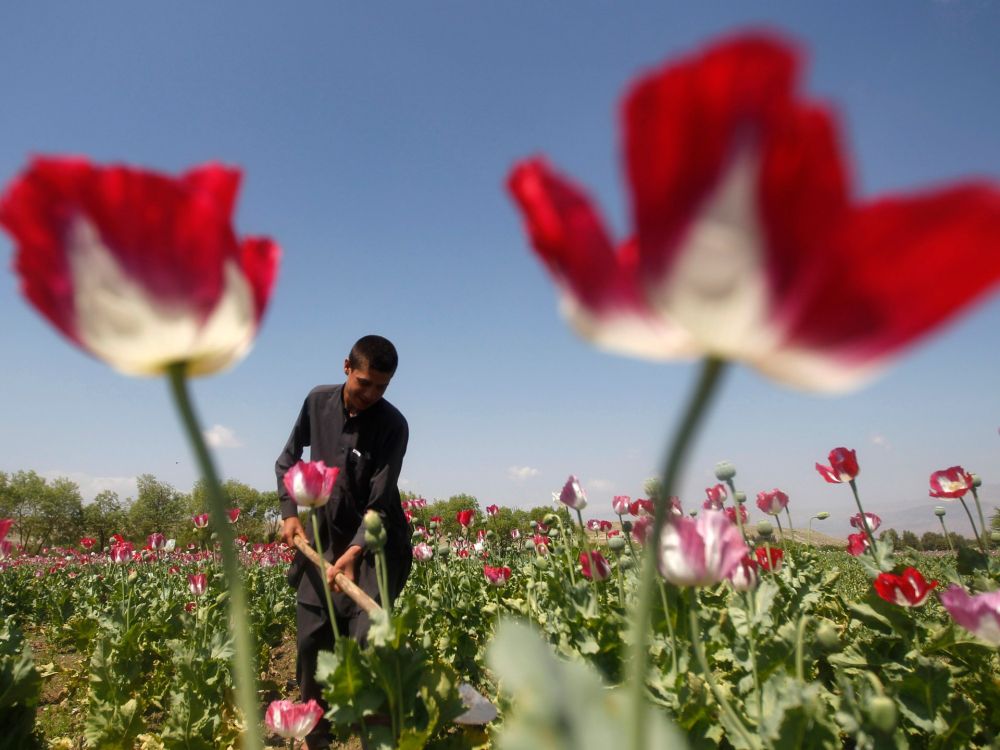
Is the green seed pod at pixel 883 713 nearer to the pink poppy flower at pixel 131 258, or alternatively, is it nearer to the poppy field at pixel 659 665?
the poppy field at pixel 659 665

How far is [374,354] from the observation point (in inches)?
138

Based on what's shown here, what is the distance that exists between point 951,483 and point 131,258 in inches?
196

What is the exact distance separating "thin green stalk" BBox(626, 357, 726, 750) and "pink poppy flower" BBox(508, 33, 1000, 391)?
2.0 inches

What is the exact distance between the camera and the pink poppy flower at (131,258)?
0.48 metres

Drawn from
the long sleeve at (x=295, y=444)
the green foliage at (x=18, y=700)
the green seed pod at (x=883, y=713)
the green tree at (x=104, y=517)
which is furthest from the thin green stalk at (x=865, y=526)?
the green tree at (x=104, y=517)

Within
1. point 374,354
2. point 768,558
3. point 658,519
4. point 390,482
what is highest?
point 374,354

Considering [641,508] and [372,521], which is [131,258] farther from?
[641,508]

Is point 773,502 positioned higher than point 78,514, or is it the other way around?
point 78,514

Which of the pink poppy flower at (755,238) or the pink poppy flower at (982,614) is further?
the pink poppy flower at (982,614)

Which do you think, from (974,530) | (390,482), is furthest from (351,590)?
(974,530)

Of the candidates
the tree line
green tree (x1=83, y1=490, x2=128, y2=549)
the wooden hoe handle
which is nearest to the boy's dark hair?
the wooden hoe handle

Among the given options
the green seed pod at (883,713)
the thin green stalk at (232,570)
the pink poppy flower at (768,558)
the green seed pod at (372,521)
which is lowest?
the green seed pod at (883,713)

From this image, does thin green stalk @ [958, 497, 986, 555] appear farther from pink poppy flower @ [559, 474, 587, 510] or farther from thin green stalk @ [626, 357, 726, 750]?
thin green stalk @ [626, 357, 726, 750]

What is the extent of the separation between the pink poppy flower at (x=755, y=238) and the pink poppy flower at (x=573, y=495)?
125 inches
